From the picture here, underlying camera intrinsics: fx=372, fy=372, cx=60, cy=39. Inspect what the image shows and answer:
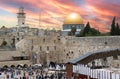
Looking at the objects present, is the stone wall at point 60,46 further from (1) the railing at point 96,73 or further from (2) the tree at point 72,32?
(1) the railing at point 96,73

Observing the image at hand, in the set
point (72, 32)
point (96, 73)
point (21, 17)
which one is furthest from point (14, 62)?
point (21, 17)

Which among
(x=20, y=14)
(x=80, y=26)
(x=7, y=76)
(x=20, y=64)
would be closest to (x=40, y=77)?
(x=7, y=76)

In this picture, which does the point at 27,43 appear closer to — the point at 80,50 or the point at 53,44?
the point at 53,44

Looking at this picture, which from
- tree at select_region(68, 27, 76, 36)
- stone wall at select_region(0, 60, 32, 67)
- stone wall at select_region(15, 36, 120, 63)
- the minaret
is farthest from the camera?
the minaret

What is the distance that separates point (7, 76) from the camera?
91.6 ft

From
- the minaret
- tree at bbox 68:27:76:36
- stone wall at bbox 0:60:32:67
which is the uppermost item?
the minaret

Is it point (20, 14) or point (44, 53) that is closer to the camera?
point (44, 53)

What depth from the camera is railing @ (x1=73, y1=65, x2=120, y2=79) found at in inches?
795

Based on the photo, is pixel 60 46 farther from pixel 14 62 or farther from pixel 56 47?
pixel 14 62

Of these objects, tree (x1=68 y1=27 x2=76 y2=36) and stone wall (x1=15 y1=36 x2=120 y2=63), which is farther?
tree (x1=68 y1=27 x2=76 y2=36)

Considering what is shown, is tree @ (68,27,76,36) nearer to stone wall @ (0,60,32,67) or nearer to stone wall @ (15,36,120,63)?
stone wall @ (15,36,120,63)

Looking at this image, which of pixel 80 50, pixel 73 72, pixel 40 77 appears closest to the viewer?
pixel 73 72

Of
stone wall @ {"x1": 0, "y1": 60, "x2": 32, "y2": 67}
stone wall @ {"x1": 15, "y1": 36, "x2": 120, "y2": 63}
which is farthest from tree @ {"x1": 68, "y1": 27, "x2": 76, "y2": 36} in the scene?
stone wall @ {"x1": 0, "y1": 60, "x2": 32, "y2": 67}

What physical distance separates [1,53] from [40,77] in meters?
19.6
